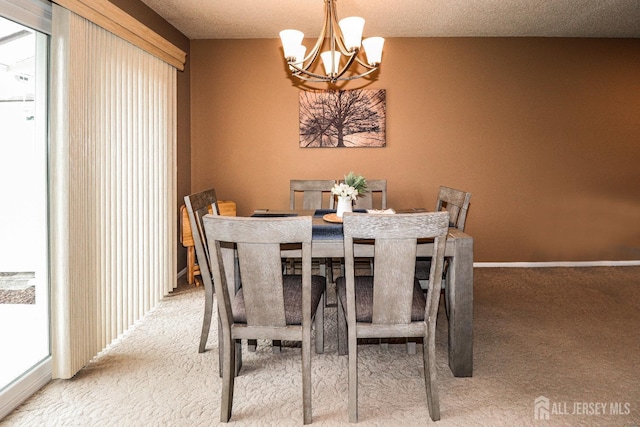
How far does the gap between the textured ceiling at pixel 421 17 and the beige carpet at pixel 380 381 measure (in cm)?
261

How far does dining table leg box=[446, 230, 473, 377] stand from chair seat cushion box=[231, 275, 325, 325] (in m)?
0.72

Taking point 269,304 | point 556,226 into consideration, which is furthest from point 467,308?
point 556,226

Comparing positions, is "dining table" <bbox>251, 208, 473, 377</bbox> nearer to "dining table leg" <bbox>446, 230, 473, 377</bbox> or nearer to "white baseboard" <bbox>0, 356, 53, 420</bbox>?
"dining table leg" <bbox>446, 230, 473, 377</bbox>

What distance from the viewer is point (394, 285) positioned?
1.79m

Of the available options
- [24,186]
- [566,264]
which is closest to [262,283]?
[24,186]

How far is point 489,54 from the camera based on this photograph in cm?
448

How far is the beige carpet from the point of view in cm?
189

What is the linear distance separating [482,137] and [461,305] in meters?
2.90

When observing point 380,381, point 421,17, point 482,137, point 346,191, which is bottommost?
point 380,381

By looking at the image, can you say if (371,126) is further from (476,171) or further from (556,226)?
(556,226)

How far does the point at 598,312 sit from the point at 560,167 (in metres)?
1.97

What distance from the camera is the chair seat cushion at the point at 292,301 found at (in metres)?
1.87

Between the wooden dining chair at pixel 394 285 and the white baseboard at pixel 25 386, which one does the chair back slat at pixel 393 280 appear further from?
the white baseboard at pixel 25 386

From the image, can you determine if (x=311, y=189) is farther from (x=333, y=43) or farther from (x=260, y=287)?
(x=260, y=287)
